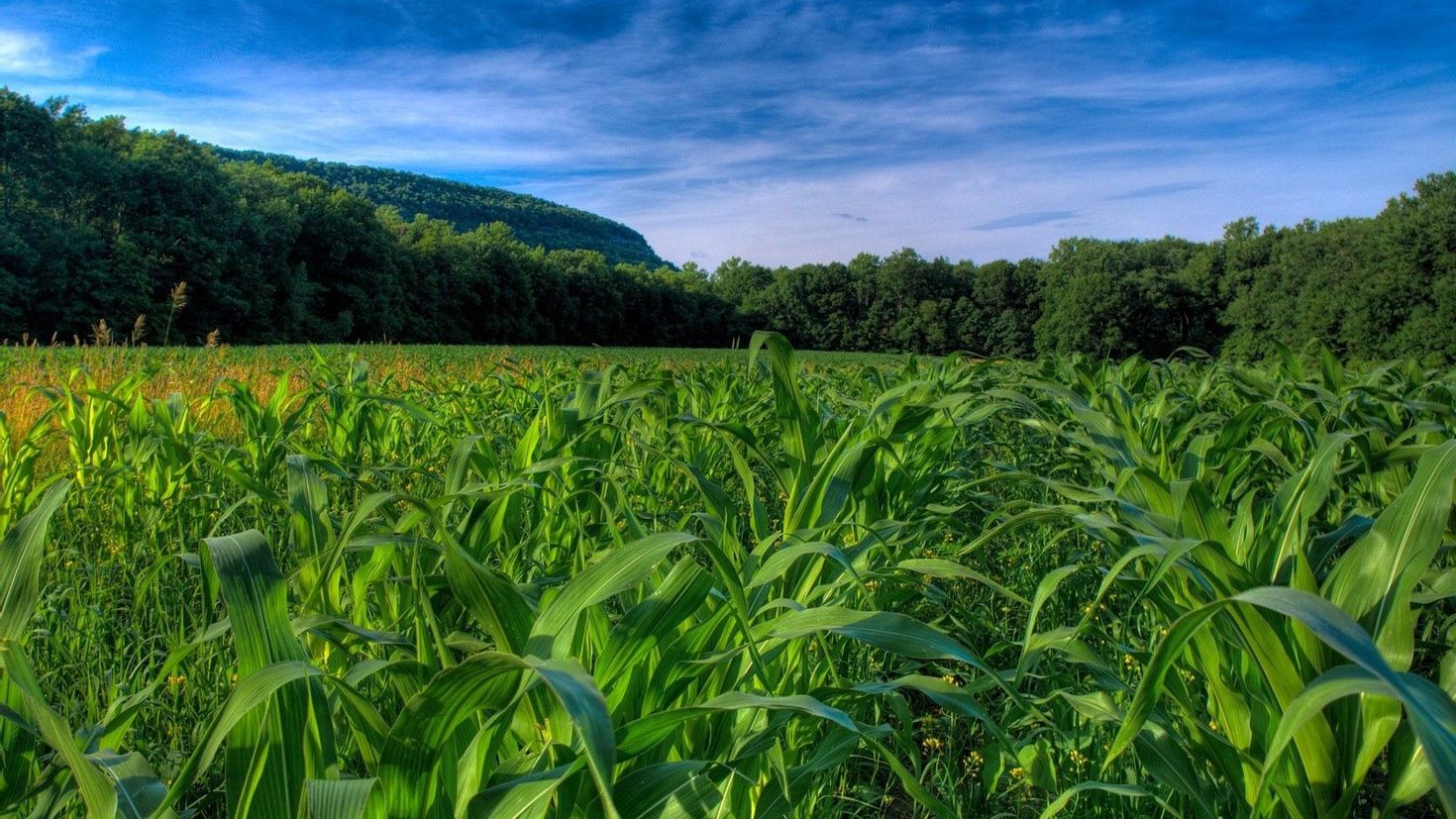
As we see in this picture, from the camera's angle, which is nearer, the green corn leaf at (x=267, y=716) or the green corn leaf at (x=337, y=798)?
the green corn leaf at (x=337, y=798)

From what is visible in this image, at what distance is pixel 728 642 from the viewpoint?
4.66ft

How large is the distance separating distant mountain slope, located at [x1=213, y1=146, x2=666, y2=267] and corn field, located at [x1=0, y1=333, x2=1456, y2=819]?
8703 centimetres

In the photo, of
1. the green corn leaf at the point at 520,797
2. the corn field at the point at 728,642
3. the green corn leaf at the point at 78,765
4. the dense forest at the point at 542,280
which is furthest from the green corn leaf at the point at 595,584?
the dense forest at the point at 542,280

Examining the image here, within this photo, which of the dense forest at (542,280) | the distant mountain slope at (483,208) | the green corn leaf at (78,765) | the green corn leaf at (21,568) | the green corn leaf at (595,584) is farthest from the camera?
the distant mountain slope at (483,208)

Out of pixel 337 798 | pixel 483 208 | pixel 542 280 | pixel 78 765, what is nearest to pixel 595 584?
pixel 337 798

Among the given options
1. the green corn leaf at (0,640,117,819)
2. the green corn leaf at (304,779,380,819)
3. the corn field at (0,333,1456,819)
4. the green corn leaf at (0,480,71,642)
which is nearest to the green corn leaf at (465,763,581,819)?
the corn field at (0,333,1456,819)

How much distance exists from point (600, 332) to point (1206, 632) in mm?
68549

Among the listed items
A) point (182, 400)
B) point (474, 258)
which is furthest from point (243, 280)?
point (182, 400)

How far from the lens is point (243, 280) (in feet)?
139

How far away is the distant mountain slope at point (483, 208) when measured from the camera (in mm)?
95062

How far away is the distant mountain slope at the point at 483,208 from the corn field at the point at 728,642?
8703 cm

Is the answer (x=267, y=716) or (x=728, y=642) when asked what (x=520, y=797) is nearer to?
(x=267, y=716)

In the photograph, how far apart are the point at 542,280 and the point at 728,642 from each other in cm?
6729

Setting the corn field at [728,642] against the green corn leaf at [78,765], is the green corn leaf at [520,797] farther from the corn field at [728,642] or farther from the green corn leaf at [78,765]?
the green corn leaf at [78,765]
